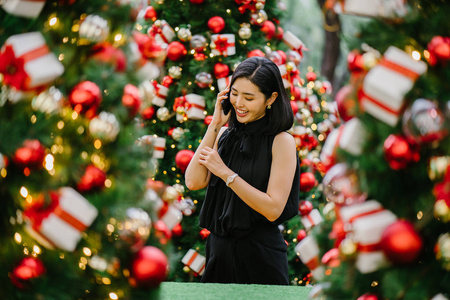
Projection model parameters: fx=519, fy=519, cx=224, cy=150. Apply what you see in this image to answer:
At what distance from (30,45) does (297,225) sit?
11.2 ft

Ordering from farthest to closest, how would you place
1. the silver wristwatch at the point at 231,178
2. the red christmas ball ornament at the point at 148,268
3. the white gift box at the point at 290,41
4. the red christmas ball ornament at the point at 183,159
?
the white gift box at the point at 290,41 < the red christmas ball ornament at the point at 183,159 < the silver wristwatch at the point at 231,178 < the red christmas ball ornament at the point at 148,268

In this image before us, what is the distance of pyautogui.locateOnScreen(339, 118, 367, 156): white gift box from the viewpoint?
1.14m

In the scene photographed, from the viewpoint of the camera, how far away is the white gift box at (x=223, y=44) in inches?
158

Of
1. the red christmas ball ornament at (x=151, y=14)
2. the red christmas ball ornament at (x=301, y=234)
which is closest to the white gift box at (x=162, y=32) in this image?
the red christmas ball ornament at (x=151, y=14)

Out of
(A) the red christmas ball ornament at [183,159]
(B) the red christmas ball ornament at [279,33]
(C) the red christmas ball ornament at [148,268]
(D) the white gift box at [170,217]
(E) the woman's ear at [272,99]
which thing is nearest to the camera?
(C) the red christmas ball ornament at [148,268]

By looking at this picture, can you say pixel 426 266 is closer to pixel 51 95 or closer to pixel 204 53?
pixel 51 95

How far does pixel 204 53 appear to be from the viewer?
13.8ft

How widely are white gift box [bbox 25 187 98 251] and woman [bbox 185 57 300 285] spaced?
1458 mm

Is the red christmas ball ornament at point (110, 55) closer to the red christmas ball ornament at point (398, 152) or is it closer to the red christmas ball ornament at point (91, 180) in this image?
the red christmas ball ornament at point (91, 180)

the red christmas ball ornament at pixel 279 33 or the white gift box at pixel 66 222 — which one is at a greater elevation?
the white gift box at pixel 66 222

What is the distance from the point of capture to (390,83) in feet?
3.55

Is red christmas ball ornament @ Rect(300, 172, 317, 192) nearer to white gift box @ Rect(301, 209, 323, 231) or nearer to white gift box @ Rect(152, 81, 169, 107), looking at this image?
white gift box @ Rect(301, 209, 323, 231)

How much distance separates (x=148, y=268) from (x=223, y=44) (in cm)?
309

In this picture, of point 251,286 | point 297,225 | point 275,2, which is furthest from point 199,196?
point 251,286
